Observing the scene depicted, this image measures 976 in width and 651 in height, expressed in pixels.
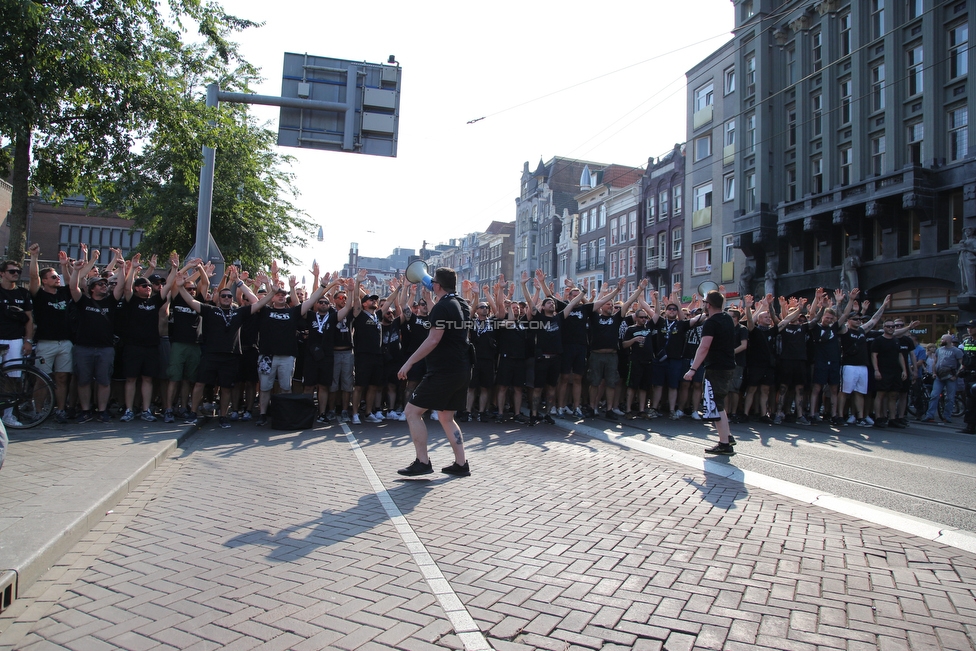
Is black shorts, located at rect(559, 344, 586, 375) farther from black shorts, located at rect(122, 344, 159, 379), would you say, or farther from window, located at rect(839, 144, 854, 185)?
window, located at rect(839, 144, 854, 185)

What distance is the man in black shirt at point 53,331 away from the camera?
28.6 feet

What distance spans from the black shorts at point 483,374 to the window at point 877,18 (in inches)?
1031

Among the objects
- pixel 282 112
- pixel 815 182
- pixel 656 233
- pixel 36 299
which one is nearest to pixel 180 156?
pixel 282 112

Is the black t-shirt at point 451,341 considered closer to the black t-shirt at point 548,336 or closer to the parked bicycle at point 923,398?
the black t-shirt at point 548,336

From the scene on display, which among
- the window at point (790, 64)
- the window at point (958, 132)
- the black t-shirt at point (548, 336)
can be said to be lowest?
the black t-shirt at point (548, 336)

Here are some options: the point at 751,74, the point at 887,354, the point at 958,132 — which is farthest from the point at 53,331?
the point at 751,74

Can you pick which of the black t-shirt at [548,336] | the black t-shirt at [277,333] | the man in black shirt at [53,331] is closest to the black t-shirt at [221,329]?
the black t-shirt at [277,333]

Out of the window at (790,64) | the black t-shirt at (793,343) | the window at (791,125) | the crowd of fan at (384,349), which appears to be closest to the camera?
the crowd of fan at (384,349)

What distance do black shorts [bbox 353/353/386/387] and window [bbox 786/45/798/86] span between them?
98.0 feet

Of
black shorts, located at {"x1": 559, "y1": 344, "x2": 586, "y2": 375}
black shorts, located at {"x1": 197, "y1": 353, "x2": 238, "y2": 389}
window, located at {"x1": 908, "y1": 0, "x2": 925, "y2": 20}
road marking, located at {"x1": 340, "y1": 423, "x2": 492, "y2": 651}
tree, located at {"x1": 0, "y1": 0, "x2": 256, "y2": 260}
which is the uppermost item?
window, located at {"x1": 908, "y1": 0, "x2": 925, "y2": 20}

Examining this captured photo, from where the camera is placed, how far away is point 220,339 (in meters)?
9.50

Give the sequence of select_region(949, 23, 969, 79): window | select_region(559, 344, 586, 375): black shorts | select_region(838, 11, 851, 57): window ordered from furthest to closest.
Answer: select_region(838, 11, 851, 57): window, select_region(949, 23, 969, 79): window, select_region(559, 344, 586, 375): black shorts

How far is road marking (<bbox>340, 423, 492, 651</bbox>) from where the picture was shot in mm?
2945

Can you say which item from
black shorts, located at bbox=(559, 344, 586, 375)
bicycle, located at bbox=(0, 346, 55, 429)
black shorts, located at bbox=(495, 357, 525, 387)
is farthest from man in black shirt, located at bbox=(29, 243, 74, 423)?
black shorts, located at bbox=(559, 344, 586, 375)
